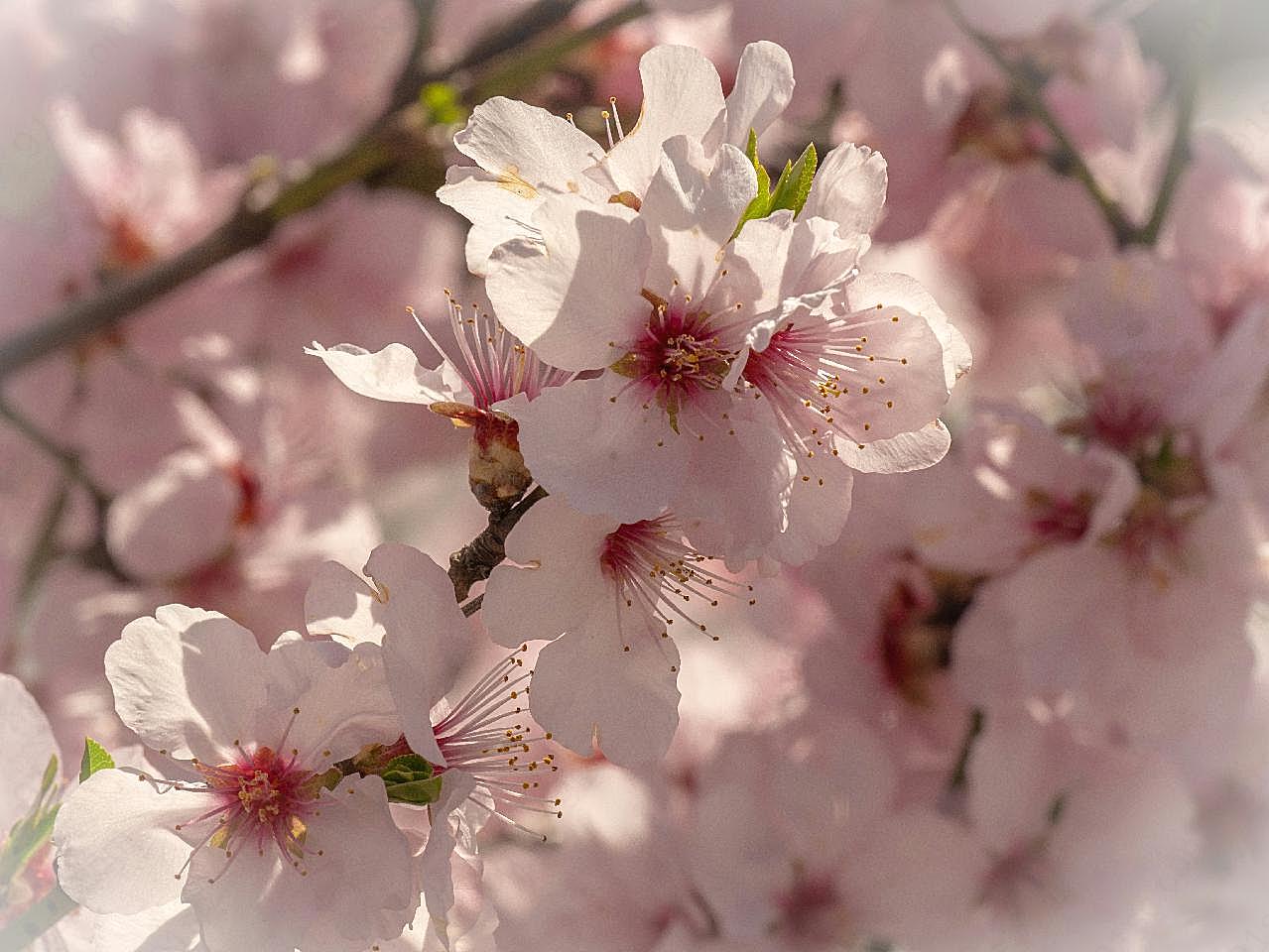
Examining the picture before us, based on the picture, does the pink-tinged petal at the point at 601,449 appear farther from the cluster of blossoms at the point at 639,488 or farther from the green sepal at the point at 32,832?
the green sepal at the point at 32,832

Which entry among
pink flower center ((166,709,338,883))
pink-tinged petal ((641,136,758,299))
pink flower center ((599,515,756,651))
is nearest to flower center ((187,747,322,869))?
pink flower center ((166,709,338,883))

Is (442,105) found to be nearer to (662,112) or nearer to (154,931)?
(662,112)

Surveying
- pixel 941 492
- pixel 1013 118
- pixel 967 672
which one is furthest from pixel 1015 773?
pixel 1013 118

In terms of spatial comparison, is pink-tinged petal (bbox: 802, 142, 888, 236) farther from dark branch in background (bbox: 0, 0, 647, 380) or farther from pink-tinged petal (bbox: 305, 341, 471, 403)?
dark branch in background (bbox: 0, 0, 647, 380)

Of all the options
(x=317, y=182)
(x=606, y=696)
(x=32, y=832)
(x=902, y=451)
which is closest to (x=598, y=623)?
(x=606, y=696)

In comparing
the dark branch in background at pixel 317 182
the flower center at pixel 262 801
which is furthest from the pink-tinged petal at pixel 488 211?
→ the dark branch in background at pixel 317 182

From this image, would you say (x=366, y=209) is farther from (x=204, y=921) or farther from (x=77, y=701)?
(x=204, y=921)
